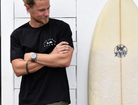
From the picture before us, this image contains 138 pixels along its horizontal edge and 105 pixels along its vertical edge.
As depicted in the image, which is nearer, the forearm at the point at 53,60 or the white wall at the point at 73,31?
the forearm at the point at 53,60

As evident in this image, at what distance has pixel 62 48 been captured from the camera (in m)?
1.31

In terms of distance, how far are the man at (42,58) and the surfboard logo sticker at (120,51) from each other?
0.58 meters

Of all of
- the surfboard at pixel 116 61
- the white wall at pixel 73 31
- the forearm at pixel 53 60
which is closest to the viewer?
the forearm at pixel 53 60

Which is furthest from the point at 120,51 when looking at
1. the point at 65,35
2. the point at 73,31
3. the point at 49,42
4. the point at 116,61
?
the point at 49,42

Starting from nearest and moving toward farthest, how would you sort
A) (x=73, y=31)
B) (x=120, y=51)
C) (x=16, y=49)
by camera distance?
1. (x=16, y=49)
2. (x=120, y=51)
3. (x=73, y=31)

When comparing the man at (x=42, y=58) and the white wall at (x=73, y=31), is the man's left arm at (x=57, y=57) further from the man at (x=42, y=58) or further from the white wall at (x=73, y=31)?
the white wall at (x=73, y=31)

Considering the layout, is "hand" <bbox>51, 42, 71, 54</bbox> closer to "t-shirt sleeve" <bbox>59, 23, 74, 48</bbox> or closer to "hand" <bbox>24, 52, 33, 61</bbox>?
"t-shirt sleeve" <bbox>59, 23, 74, 48</bbox>

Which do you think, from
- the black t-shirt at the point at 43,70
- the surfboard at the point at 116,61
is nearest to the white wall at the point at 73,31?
the surfboard at the point at 116,61

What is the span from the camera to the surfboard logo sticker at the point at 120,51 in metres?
1.74

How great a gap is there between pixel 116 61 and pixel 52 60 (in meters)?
0.73

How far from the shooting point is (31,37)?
55.3 inches

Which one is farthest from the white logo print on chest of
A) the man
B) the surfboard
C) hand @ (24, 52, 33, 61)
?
the surfboard

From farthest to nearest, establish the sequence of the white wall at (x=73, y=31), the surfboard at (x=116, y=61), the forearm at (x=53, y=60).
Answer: the white wall at (x=73, y=31), the surfboard at (x=116, y=61), the forearm at (x=53, y=60)

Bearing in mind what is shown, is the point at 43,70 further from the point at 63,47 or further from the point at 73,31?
the point at 73,31
